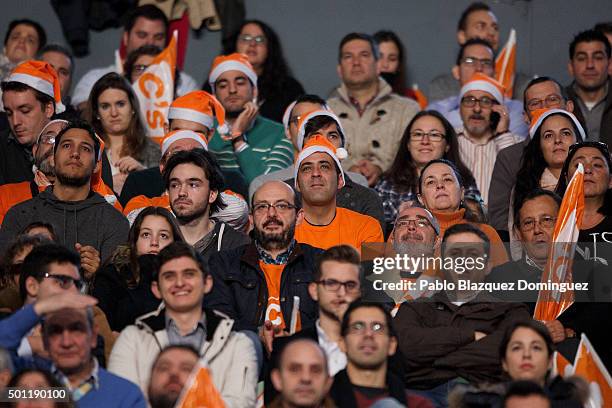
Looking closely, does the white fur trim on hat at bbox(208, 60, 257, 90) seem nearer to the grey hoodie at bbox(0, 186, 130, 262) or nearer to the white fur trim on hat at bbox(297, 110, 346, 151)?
the white fur trim on hat at bbox(297, 110, 346, 151)

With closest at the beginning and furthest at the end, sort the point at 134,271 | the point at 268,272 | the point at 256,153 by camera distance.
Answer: the point at 134,271, the point at 268,272, the point at 256,153

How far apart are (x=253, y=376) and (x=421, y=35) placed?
20.1ft

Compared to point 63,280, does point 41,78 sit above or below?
above

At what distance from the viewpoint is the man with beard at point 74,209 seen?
8.74m

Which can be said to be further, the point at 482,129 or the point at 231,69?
the point at 231,69

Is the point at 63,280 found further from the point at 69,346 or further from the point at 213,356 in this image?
the point at 213,356

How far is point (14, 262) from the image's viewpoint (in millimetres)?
7879

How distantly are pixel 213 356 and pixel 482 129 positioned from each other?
13.0 ft

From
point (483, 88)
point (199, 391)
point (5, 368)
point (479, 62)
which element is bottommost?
point (199, 391)

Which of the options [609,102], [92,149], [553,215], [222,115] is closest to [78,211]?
[92,149]

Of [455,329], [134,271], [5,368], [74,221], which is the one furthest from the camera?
[74,221]

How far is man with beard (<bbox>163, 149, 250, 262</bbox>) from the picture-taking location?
8734 mm

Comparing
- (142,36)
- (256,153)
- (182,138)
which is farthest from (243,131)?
(142,36)

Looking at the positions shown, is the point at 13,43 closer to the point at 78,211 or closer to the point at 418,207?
the point at 78,211
